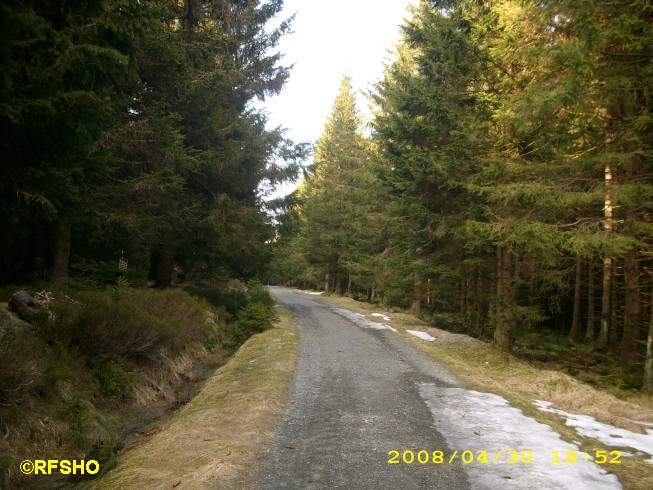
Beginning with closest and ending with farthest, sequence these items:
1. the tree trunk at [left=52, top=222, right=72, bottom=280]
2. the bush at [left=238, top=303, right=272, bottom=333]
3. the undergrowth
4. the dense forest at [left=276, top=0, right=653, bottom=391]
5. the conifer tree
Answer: the undergrowth, the dense forest at [left=276, top=0, right=653, bottom=391], the tree trunk at [left=52, top=222, right=72, bottom=280], the bush at [left=238, top=303, right=272, bottom=333], the conifer tree

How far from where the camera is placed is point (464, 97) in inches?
504

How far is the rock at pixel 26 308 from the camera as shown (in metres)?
7.03

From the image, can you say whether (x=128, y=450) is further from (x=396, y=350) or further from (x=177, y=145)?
(x=177, y=145)

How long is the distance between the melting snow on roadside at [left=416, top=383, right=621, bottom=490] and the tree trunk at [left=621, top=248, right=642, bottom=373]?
4.45 meters

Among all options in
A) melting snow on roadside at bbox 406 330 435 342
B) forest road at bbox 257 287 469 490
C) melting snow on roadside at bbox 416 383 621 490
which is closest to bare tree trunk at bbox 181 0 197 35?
forest road at bbox 257 287 469 490

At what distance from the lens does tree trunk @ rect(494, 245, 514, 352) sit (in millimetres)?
10891

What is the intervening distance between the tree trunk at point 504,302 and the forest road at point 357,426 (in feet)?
8.14

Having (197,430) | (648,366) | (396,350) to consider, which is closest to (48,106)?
(197,430)

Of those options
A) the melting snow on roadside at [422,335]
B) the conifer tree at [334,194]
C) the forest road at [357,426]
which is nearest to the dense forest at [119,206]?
the forest road at [357,426]

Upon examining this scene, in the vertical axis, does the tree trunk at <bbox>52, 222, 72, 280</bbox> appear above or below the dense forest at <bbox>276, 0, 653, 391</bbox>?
below

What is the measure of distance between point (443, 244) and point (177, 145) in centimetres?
1026

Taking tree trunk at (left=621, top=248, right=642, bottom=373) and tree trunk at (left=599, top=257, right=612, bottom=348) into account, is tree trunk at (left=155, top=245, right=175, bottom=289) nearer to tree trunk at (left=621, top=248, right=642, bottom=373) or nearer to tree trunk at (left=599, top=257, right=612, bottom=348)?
tree trunk at (left=621, top=248, right=642, bottom=373)

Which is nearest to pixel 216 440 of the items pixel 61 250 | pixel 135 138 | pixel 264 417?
pixel 264 417
